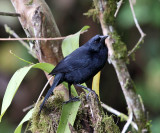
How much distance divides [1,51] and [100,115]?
125 inches

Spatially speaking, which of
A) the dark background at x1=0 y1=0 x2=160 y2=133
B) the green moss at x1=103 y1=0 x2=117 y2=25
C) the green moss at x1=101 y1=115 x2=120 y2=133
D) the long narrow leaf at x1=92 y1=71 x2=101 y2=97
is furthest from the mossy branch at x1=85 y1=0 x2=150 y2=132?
the dark background at x1=0 y1=0 x2=160 y2=133

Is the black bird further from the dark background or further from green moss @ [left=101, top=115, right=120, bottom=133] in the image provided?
the dark background

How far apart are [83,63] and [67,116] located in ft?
2.23

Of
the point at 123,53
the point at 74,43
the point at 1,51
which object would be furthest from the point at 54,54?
the point at 1,51

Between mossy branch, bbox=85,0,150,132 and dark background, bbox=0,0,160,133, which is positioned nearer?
mossy branch, bbox=85,0,150,132

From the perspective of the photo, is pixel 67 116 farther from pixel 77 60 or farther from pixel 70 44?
pixel 70 44

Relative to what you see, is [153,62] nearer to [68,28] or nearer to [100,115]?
[68,28]

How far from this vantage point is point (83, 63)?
2922 mm

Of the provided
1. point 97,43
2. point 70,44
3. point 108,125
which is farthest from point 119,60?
point 108,125

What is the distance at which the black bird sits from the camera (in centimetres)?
289

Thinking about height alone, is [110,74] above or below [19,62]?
below

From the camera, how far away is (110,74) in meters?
5.77

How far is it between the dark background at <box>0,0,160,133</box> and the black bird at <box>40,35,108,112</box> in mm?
1606

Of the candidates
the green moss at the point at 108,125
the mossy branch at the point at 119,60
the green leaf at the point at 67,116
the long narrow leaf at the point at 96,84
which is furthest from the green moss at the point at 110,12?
the green moss at the point at 108,125
